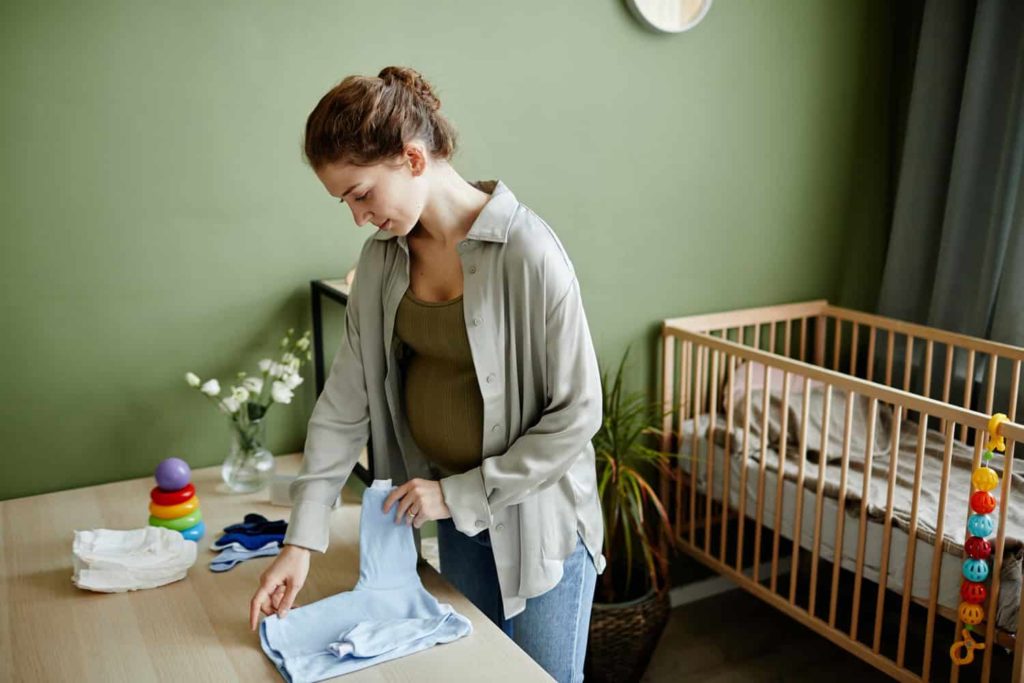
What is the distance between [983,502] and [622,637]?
98 centimetres

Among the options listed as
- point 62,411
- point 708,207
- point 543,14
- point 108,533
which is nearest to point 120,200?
point 62,411

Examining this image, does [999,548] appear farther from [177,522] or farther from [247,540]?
[177,522]

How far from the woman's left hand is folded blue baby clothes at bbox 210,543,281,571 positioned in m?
0.39

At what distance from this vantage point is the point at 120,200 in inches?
78.2

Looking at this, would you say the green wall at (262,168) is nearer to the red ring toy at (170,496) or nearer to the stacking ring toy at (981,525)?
the red ring toy at (170,496)

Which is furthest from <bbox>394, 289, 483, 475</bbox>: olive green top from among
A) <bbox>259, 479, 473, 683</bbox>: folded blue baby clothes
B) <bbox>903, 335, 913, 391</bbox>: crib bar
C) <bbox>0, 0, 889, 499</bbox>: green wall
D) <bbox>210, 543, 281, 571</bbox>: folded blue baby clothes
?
<bbox>903, 335, 913, 391</bbox>: crib bar

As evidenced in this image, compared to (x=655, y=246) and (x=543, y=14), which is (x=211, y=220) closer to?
(x=543, y=14)

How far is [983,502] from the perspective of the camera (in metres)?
1.85

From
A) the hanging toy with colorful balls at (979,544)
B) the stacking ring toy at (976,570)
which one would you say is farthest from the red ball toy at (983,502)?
the stacking ring toy at (976,570)

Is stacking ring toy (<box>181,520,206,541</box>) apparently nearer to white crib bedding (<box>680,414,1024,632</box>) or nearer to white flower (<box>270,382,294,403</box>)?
white flower (<box>270,382,294,403</box>)

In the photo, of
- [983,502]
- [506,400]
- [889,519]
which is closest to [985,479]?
[983,502]

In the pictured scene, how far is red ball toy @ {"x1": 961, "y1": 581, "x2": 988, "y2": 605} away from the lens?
1885 mm

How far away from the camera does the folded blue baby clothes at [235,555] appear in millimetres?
1599

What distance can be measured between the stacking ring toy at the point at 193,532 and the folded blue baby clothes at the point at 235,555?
86 mm
